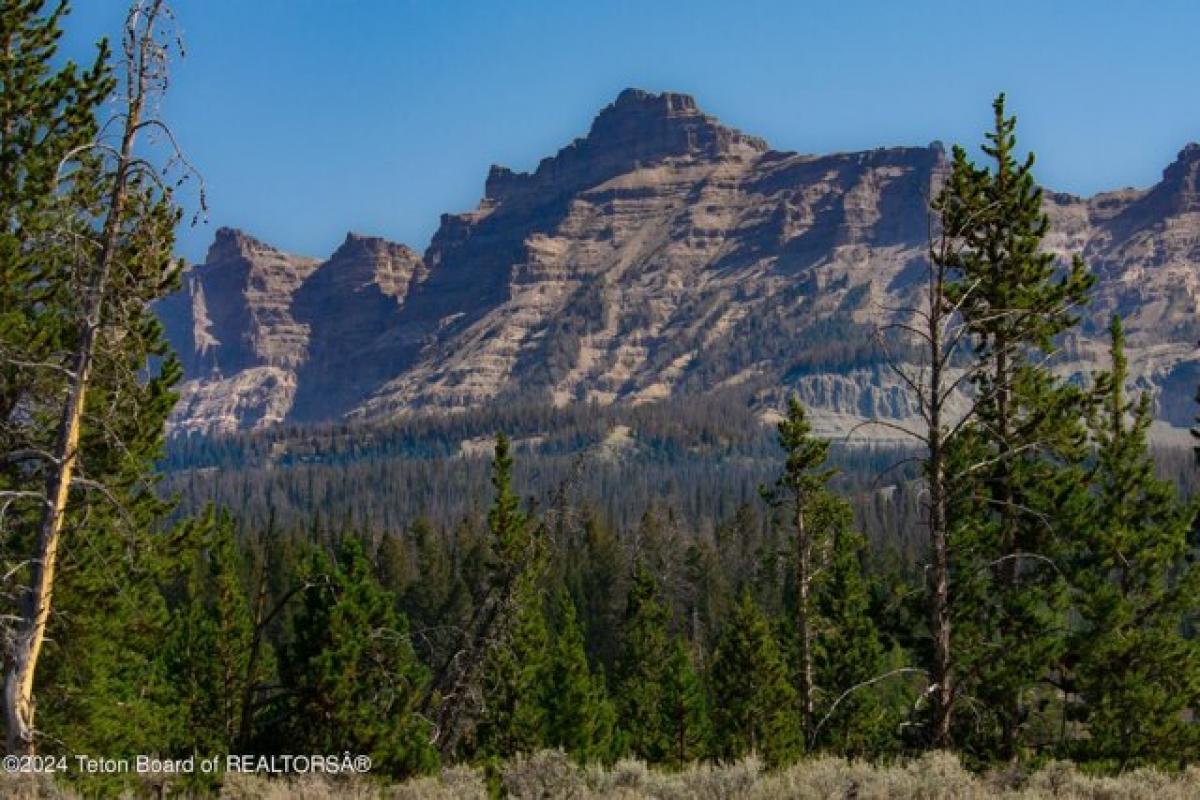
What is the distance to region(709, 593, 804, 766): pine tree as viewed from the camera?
45.1m

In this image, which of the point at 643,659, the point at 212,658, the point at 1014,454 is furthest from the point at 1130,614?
the point at 643,659

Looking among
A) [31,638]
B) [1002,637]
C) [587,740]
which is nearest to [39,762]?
[31,638]

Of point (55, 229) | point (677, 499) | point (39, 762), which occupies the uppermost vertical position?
point (55, 229)

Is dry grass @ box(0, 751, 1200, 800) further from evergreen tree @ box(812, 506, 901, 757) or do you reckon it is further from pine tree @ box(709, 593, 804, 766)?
pine tree @ box(709, 593, 804, 766)

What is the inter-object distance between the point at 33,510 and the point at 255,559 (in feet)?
258

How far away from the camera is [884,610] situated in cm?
2969

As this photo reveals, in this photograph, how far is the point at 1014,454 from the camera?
2489cm

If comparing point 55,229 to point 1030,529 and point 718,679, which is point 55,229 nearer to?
point 1030,529

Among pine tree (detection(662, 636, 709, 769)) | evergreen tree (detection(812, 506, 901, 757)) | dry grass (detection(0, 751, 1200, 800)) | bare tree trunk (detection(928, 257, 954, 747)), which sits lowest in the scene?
pine tree (detection(662, 636, 709, 769))

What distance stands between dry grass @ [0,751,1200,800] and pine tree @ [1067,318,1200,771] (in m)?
16.4

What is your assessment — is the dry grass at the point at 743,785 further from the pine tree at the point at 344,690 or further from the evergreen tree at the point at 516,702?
the evergreen tree at the point at 516,702

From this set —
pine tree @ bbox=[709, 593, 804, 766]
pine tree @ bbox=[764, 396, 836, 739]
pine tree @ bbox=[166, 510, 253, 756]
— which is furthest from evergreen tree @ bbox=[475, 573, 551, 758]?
pine tree @ bbox=[764, 396, 836, 739]

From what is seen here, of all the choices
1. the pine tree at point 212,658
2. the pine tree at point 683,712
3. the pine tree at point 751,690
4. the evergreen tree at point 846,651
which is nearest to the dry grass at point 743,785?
the pine tree at point 212,658

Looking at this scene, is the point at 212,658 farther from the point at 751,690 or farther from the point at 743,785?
the point at 743,785
